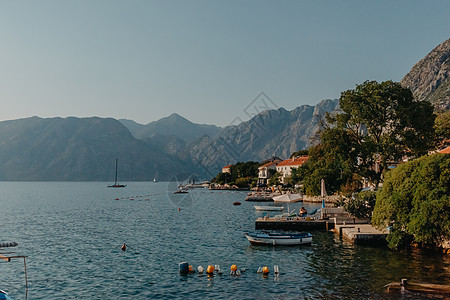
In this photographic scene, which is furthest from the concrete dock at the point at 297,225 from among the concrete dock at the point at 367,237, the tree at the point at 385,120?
the tree at the point at 385,120

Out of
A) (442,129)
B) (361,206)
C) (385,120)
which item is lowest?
(361,206)

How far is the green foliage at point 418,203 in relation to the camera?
30945 millimetres

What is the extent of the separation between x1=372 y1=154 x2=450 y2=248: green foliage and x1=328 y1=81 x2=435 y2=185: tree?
21590 millimetres

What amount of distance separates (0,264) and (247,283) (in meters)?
22.5

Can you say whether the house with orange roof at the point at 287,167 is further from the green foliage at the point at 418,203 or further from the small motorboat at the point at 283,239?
the green foliage at the point at 418,203

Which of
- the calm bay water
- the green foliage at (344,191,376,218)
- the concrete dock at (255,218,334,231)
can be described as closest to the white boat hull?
the calm bay water

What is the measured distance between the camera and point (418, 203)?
32.5 m

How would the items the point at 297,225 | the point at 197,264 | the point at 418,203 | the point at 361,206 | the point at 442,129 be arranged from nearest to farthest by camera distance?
the point at 197,264 < the point at 418,203 < the point at 361,206 < the point at 297,225 < the point at 442,129

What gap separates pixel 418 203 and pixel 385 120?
28.9 metres

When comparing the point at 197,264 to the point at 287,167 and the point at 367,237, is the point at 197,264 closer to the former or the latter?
the point at 367,237

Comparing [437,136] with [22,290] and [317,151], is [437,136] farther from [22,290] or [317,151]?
[22,290]

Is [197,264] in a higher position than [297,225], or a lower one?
lower

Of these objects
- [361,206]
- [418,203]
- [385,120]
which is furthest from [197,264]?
[385,120]

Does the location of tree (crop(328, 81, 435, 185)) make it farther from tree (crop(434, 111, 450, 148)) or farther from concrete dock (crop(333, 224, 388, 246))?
concrete dock (crop(333, 224, 388, 246))
